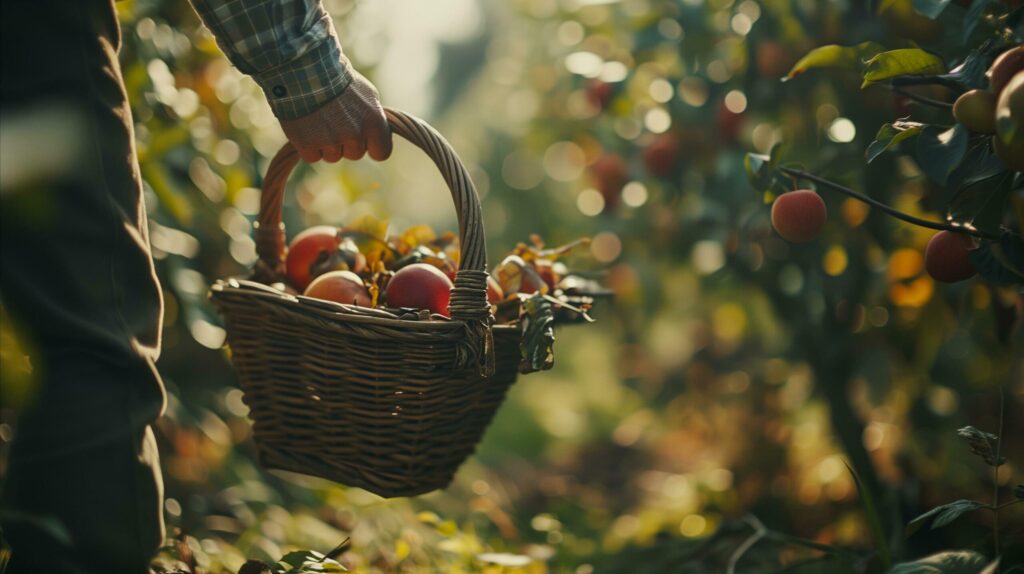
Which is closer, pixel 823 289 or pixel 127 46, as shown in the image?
pixel 127 46

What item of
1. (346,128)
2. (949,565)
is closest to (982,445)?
(949,565)

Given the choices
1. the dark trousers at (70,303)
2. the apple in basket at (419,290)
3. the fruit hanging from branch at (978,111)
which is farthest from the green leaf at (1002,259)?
the dark trousers at (70,303)

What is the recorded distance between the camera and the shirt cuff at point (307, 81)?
1006 mm

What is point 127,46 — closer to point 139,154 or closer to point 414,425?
point 139,154

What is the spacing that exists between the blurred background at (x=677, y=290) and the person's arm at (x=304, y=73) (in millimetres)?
522

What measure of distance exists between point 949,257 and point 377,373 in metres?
0.72

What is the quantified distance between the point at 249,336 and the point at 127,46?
701 mm

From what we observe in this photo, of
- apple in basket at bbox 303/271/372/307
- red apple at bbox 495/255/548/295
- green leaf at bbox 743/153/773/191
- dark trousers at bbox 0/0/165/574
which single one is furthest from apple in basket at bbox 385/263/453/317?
green leaf at bbox 743/153/773/191

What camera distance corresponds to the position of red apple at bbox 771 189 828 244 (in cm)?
106

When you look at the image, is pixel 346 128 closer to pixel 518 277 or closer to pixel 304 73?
pixel 304 73

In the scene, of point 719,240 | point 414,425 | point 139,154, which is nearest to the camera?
point 414,425

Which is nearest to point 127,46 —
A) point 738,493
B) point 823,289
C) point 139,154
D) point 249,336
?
point 139,154

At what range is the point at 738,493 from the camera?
6.54 ft

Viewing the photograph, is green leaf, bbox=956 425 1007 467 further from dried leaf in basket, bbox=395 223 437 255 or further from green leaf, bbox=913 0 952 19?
dried leaf in basket, bbox=395 223 437 255
